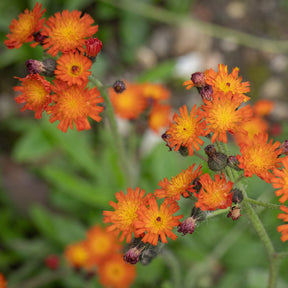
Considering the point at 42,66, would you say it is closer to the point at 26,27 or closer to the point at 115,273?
the point at 26,27

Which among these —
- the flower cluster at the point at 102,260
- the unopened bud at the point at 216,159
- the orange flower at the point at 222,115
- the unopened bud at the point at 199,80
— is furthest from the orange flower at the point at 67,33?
the flower cluster at the point at 102,260

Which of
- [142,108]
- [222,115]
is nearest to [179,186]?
[222,115]

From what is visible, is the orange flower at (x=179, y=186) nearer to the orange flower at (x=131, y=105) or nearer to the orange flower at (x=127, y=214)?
the orange flower at (x=127, y=214)

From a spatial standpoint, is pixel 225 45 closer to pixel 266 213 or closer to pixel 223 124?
pixel 266 213

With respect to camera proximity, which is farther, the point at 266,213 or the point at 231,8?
the point at 231,8

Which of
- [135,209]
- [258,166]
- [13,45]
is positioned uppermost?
[13,45]

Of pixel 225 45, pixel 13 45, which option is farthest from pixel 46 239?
pixel 225 45
